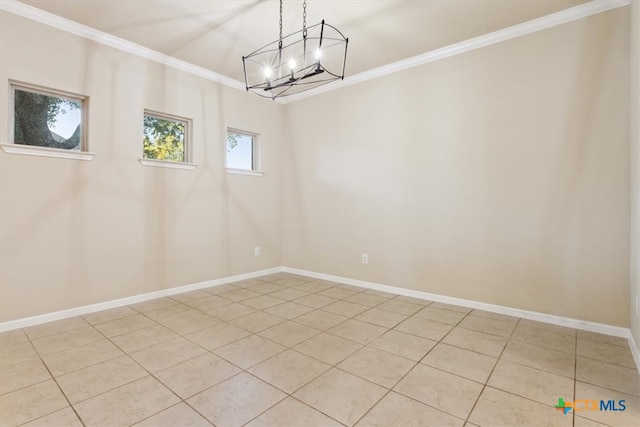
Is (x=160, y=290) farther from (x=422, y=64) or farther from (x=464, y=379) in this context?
(x=422, y=64)

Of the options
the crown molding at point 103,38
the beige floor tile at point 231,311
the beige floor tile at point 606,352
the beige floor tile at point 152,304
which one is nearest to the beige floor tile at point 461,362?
the beige floor tile at point 606,352

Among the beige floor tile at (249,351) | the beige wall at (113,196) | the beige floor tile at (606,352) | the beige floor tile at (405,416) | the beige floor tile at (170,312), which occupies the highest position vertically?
the beige wall at (113,196)

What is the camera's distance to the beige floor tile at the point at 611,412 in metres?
1.59

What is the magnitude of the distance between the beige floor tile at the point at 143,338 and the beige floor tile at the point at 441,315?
238 centimetres

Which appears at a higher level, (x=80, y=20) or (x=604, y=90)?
(x=80, y=20)

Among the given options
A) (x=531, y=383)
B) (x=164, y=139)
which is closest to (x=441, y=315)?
(x=531, y=383)

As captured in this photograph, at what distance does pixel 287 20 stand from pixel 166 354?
3.16 meters

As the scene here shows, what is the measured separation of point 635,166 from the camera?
2299 millimetres

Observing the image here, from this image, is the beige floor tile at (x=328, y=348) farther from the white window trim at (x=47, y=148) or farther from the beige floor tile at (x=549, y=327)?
the white window trim at (x=47, y=148)

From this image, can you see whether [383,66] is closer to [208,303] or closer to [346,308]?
[346,308]

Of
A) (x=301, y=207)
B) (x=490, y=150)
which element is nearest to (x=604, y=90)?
(x=490, y=150)

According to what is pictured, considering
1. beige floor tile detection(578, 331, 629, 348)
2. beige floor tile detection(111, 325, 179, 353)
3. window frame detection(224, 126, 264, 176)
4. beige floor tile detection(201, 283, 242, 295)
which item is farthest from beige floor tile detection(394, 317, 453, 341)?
window frame detection(224, 126, 264, 176)

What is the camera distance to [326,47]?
11.5 feet

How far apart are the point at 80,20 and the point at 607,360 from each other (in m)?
5.36
